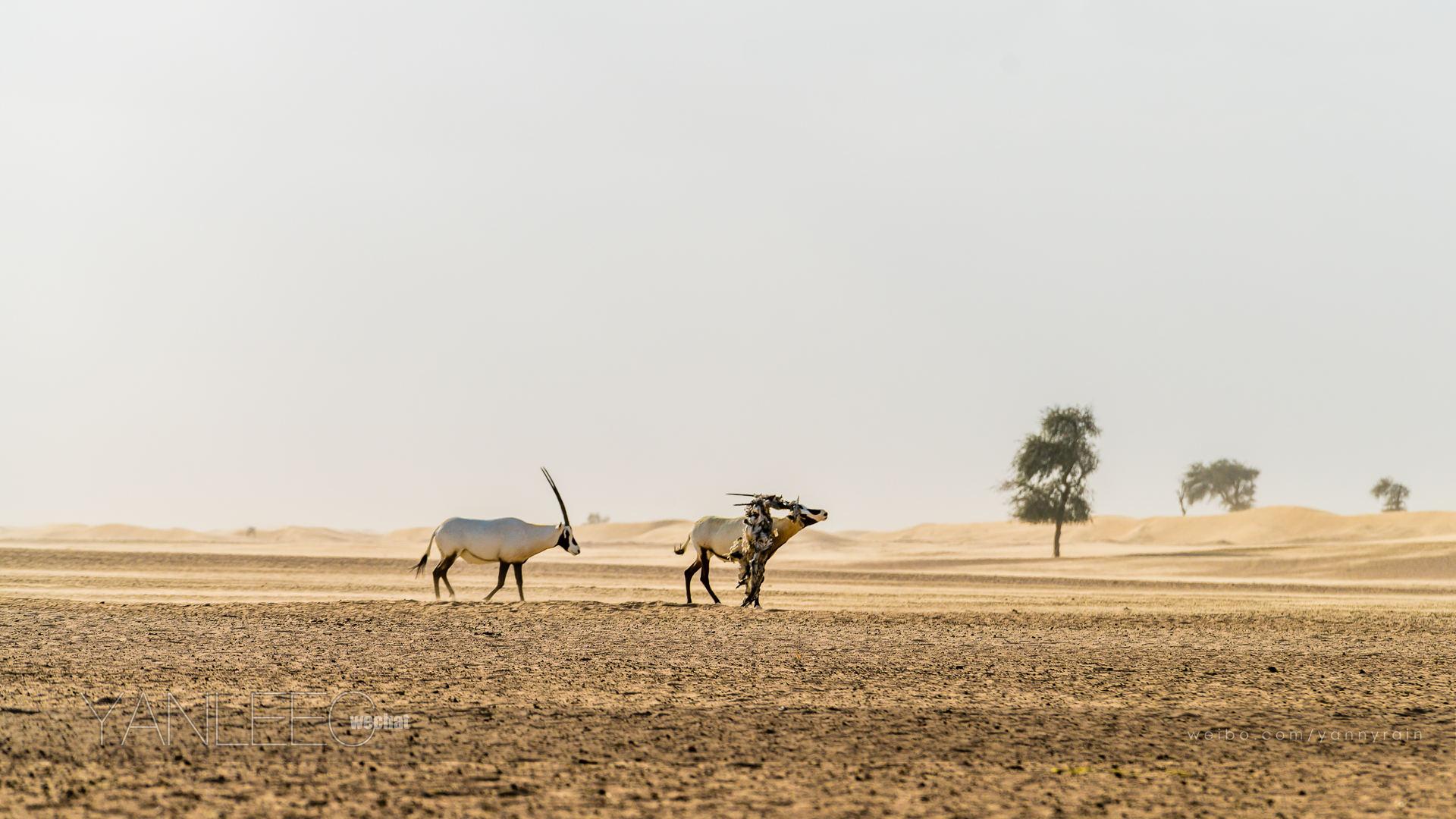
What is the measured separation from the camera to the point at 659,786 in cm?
722

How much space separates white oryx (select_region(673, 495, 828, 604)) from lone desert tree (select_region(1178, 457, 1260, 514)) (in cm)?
11588

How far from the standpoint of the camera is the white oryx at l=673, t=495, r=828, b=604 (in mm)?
21375

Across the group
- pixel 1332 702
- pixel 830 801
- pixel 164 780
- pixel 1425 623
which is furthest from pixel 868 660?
pixel 1425 623

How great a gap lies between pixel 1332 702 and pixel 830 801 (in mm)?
6873

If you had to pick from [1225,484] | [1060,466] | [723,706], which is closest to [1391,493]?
[1225,484]

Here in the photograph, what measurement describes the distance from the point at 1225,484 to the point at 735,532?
121m

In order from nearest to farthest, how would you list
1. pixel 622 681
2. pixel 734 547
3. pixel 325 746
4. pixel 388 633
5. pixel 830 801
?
1. pixel 830 801
2. pixel 325 746
3. pixel 622 681
4. pixel 388 633
5. pixel 734 547

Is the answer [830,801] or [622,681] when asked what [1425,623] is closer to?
[622,681]

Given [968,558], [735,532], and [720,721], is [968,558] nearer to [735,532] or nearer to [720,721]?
[735,532]

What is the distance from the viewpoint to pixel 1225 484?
126750 mm

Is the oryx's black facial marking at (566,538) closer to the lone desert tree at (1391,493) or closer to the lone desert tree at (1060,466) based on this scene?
the lone desert tree at (1060,466)

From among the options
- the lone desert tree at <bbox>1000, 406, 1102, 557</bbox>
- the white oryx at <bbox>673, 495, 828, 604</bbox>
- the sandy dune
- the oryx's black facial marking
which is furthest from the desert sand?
the lone desert tree at <bbox>1000, 406, 1102, 557</bbox>

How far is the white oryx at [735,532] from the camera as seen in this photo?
70.1 feet

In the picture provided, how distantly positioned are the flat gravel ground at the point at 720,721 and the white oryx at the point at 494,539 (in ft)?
14.5
